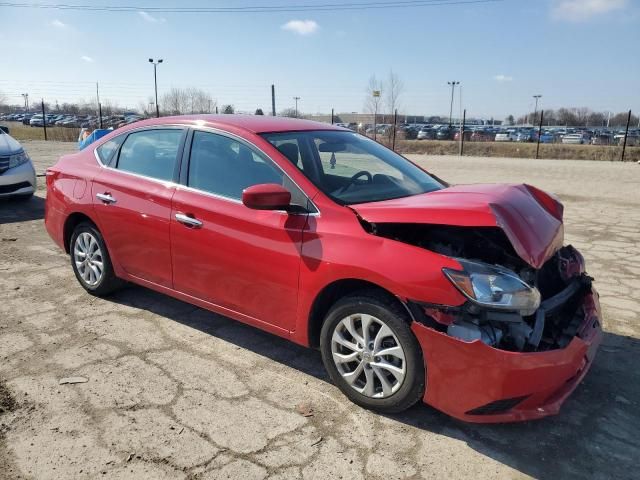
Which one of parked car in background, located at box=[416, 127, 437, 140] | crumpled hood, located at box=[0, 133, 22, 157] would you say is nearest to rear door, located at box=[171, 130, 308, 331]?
crumpled hood, located at box=[0, 133, 22, 157]

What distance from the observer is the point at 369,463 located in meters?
2.56

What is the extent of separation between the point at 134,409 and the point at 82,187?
2367 mm

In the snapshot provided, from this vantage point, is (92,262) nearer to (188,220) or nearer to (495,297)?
(188,220)

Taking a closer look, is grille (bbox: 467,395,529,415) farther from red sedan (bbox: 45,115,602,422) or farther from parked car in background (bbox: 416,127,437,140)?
parked car in background (bbox: 416,127,437,140)

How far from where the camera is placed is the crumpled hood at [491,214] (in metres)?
2.71

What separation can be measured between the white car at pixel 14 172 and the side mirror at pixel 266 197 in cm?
722

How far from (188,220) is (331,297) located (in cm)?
120

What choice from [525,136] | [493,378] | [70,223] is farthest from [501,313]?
[525,136]

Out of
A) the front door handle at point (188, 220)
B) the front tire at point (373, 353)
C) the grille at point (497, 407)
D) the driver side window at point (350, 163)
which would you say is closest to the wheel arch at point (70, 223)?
the front door handle at point (188, 220)

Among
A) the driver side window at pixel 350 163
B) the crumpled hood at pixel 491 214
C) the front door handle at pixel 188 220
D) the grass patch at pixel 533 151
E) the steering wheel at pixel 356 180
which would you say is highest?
the driver side window at pixel 350 163

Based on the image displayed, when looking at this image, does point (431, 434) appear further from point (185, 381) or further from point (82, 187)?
point (82, 187)

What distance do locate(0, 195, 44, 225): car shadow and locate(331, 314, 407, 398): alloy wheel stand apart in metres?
6.80

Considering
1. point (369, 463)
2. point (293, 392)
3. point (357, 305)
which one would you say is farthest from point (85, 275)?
point (369, 463)

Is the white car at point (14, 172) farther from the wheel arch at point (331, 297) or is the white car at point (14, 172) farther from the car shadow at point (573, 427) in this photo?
the wheel arch at point (331, 297)
